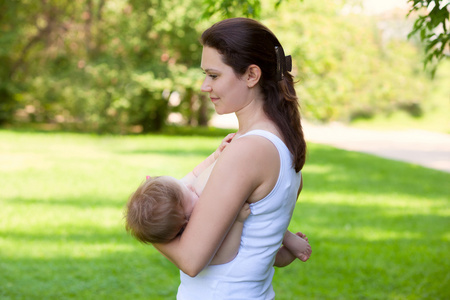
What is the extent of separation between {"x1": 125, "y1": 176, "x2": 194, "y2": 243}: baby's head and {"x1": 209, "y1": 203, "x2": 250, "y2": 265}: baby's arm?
14 cm

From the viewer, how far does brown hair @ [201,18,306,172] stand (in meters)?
1.88

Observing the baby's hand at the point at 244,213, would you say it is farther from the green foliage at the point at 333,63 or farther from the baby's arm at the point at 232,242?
the green foliage at the point at 333,63

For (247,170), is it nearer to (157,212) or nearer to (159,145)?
(157,212)

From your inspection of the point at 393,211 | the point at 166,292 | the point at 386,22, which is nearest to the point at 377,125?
the point at 386,22

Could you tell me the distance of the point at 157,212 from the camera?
5.99 ft

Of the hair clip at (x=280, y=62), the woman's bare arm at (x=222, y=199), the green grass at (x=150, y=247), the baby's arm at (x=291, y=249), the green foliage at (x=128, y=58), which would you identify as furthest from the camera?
the green foliage at (x=128, y=58)

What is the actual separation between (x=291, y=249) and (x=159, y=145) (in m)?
16.2

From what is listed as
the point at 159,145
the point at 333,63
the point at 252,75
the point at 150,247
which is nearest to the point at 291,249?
the point at 252,75

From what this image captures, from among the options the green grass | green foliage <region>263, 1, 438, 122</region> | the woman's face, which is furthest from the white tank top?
green foliage <region>263, 1, 438, 122</region>

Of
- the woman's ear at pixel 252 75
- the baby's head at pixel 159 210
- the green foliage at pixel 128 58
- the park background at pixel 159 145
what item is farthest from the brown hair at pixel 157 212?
→ the green foliage at pixel 128 58

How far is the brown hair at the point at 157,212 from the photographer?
5.94ft

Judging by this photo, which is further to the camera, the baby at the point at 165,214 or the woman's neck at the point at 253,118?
the woman's neck at the point at 253,118

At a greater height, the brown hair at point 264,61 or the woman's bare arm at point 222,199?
the brown hair at point 264,61

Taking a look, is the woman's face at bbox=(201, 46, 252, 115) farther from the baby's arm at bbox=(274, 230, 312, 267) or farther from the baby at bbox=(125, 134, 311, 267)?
the baby's arm at bbox=(274, 230, 312, 267)
